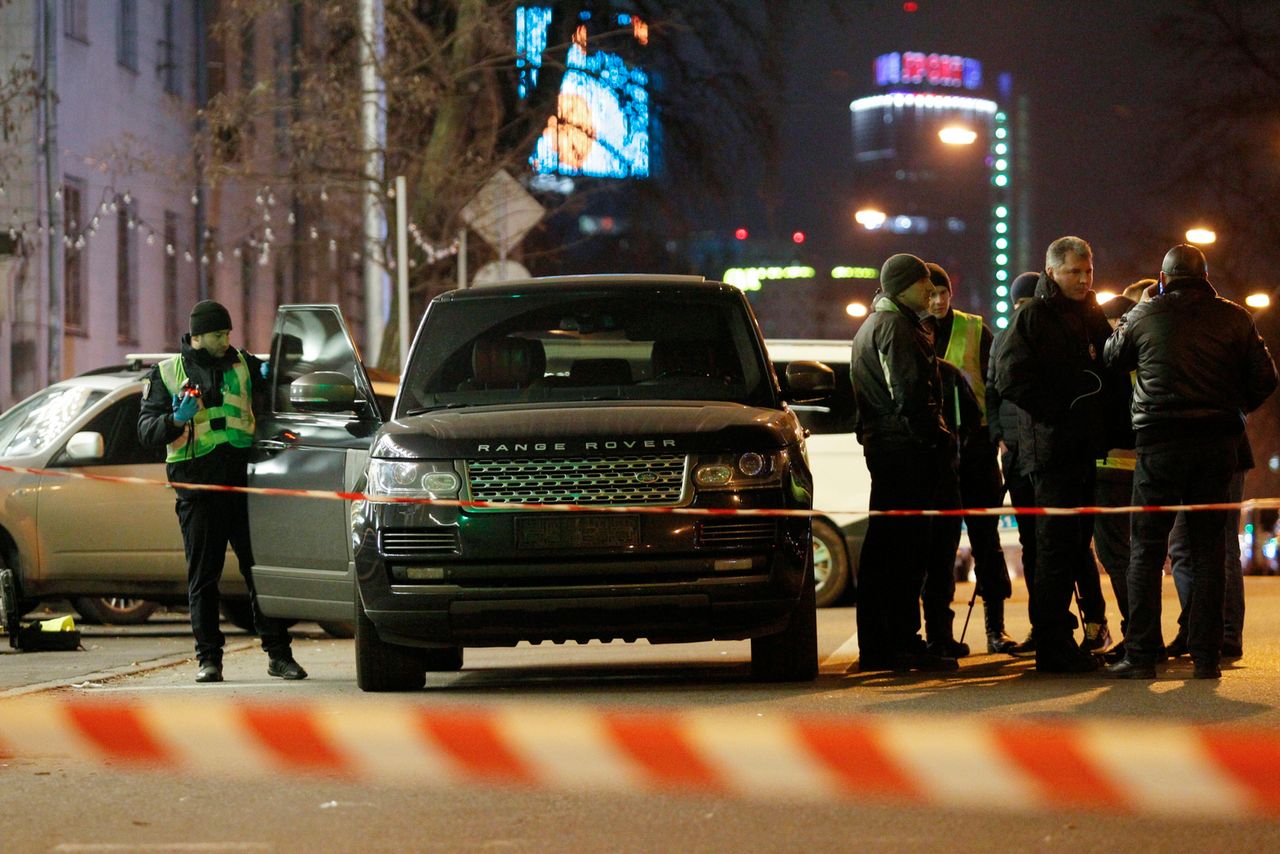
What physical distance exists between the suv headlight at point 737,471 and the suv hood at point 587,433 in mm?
41

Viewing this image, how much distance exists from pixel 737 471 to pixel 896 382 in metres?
1.42

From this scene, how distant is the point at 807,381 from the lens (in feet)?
34.0

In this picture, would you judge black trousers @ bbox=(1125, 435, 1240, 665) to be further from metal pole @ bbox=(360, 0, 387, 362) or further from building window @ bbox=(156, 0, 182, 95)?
building window @ bbox=(156, 0, 182, 95)

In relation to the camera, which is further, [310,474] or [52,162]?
[52,162]

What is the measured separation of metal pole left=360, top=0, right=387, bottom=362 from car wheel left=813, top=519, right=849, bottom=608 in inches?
305

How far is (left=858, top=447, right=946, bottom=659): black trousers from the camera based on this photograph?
10734mm

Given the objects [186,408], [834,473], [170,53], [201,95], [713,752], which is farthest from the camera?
[201,95]

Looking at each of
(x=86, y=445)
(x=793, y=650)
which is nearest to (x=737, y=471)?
(x=793, y=650)

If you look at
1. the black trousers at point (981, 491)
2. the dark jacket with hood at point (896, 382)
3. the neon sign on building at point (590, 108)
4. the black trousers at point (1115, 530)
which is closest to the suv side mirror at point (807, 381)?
the dark jacket with hood at point (896, 382)

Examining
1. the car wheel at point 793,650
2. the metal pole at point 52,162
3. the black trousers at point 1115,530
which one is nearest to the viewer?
the car wheel at point 793,650

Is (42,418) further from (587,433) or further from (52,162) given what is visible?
(52,162)

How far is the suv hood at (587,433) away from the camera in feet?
30.8

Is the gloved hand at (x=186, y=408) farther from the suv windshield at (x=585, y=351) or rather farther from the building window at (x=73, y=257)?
the building window at (x=73, y=257)

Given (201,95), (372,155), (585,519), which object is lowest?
(585,519)
